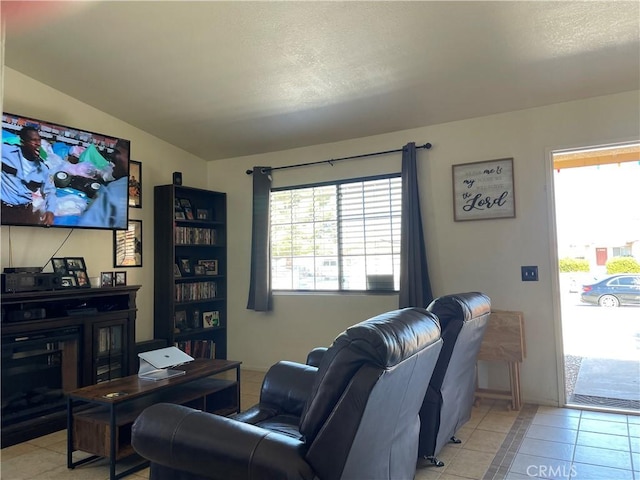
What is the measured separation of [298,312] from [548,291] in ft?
7.91

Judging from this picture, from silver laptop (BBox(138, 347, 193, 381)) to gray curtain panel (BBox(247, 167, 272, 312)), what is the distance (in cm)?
170

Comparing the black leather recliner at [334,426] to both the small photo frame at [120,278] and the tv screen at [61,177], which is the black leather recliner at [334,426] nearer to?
the tv screen at [61,177]

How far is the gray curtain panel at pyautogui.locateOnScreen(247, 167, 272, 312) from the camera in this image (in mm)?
4848

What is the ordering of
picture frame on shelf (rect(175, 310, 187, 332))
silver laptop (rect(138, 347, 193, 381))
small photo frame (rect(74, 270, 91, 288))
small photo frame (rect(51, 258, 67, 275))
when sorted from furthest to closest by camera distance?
picture frame on shelf (rect(175, 310, 187, 332))
small photo frame (rect(74, 270, 91, 288))
small photo frame (rect(51, 258, 67, 275))
silver laptop (rect(138, 347, 193, 381))

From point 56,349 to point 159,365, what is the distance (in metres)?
1.03

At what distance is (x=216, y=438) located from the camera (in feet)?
5.22

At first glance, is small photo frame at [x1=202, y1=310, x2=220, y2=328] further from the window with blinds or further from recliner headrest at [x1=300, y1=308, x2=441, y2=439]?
recliner headrest at [x1=300, y1=308, x2=441, y2=439]

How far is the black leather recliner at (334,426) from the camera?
145 centimetres

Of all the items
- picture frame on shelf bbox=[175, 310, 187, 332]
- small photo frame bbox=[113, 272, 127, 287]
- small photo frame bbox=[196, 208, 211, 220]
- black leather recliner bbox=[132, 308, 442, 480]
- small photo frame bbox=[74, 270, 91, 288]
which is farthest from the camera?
small photo frame bbox=[196, 208, 211, 220]

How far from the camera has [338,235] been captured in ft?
15.3

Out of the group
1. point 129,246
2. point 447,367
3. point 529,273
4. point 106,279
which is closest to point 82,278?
point 106,279

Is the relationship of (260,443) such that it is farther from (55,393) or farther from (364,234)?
(364,234)

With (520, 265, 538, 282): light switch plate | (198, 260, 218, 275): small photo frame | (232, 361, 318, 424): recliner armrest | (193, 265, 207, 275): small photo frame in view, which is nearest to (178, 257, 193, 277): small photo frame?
(193, 265, 207, 275): small photo frame

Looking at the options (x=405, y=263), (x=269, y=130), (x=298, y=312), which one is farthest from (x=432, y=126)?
(x=298, y=312)
